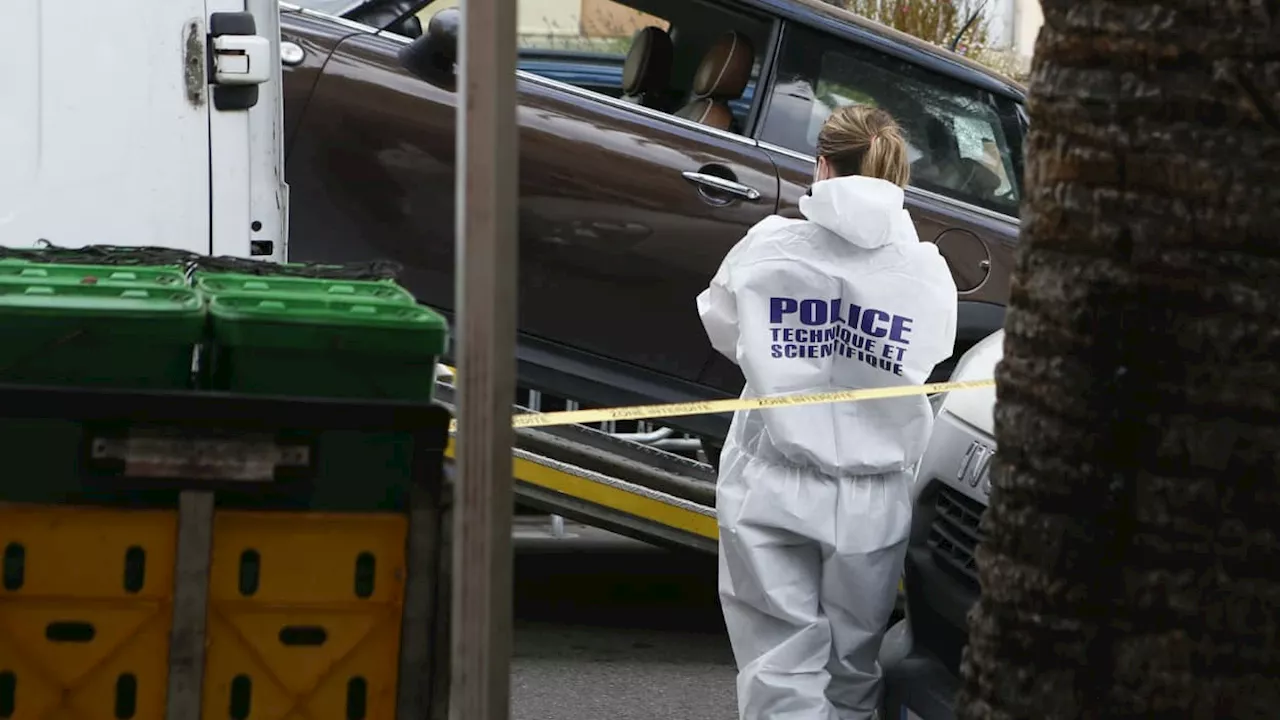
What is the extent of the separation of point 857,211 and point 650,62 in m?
2.64

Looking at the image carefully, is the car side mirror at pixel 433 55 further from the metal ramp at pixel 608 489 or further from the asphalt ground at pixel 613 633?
the asphalt ground at pixel 613 633

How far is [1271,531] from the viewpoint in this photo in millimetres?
2898

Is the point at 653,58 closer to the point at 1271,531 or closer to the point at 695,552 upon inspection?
the point at 695,552

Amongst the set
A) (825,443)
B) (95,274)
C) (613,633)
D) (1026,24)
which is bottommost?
(613,633)

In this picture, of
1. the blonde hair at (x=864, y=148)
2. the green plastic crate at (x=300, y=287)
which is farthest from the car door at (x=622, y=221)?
the green plastic crate at (x=300, y=287)

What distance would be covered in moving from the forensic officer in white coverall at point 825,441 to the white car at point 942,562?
0.25 feet

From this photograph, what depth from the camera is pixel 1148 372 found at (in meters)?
2.91

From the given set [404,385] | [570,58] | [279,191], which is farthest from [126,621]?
[570,58]

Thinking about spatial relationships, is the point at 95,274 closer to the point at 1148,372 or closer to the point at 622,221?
the point at 1148,372

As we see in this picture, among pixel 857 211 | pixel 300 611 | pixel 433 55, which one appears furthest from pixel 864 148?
pixel 300 611

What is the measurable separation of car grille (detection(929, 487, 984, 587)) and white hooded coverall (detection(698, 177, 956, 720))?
0.14 m

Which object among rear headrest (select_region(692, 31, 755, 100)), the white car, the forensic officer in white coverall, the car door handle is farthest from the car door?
the white car

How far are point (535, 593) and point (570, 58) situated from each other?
85.5 inches

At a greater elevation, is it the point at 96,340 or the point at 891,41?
the point at 891,41
